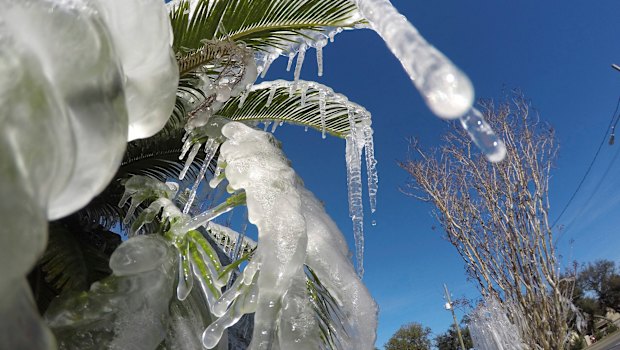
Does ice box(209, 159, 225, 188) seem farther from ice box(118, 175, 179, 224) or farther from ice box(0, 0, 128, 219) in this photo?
ice box(0, 0, 128, 219)

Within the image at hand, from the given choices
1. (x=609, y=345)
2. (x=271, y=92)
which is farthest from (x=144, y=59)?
(x=609, y=345)

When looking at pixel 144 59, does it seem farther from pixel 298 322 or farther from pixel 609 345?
pixel 609 345

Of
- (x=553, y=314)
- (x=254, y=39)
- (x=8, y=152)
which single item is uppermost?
(x=254, y=39)

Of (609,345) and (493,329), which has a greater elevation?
(609,345)

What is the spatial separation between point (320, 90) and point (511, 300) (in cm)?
511

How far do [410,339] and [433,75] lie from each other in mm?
30978

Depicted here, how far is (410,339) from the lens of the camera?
29312 mm

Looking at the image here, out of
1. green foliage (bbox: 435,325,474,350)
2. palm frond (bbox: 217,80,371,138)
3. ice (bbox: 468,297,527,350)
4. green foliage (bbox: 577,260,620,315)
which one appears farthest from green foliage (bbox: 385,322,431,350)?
palm frond (bbox: 217,80,371,138)

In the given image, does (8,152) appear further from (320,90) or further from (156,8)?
(320,90)

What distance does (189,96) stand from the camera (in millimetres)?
3459

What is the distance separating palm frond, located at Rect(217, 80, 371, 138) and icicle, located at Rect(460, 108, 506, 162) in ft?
9.95

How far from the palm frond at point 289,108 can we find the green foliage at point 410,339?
2707cm

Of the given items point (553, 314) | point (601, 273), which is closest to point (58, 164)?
point (553, 314)

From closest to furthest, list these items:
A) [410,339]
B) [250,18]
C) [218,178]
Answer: [218,178] → [250,18] → [410,339]
